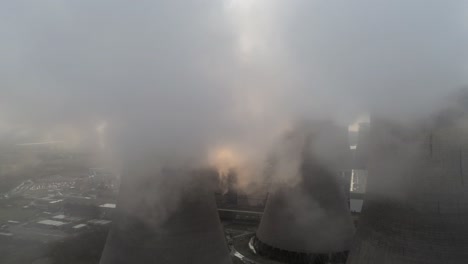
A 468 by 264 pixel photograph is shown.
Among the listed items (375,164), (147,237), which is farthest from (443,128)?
(147,237)

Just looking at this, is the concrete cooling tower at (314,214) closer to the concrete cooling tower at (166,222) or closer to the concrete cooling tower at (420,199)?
the concrete cooling tower at (166,222)

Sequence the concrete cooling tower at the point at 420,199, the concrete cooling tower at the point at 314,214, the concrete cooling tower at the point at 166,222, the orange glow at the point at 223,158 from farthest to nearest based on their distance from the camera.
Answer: the concrete cooling tower at the point at 314,214
the orange glow at the point at 223,158
the concrete cooling tower at the point at 166,222
the concrete cooling tower at the point at 420,199

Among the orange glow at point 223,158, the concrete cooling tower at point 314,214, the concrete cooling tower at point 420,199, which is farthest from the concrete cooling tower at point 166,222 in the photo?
the concrete cooling tower at point 314,214

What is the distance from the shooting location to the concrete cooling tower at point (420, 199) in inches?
191

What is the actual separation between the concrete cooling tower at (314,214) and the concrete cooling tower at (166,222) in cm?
321

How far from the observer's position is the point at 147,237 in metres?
6.46

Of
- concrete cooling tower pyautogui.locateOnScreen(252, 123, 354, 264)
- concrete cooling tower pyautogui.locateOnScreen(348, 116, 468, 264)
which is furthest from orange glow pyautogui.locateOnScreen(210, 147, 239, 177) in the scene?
concrete cooling tower pyautogui.locateOnScreen(348, 116, 468, 264)

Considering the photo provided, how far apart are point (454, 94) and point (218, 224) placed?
397cm

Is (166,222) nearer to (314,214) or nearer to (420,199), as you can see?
(420,199)

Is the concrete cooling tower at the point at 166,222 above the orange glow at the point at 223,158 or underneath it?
underneath

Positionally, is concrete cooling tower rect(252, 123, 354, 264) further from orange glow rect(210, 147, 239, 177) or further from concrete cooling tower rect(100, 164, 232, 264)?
concrete cooling tower rect(100, 164, 232, 264)

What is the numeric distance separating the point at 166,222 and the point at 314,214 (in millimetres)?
4333

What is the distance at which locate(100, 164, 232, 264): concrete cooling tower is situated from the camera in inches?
253

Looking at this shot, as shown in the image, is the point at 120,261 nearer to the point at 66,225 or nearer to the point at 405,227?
the point at 405,227
